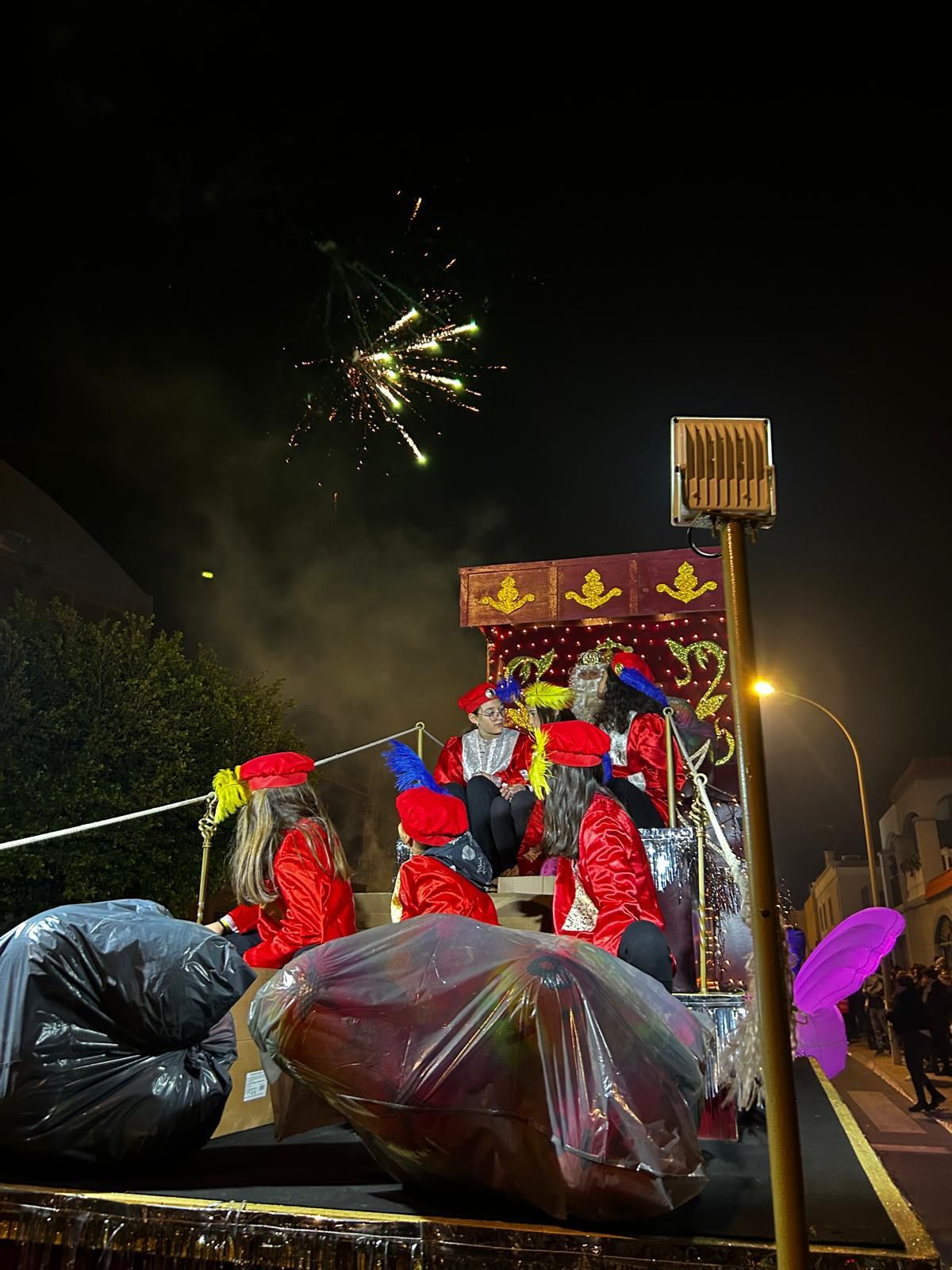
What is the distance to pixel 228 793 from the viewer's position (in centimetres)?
475

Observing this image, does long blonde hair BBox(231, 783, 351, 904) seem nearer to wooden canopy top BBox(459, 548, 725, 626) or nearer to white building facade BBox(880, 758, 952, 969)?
wooden canopy top BBox(459, 548, 725, 626)

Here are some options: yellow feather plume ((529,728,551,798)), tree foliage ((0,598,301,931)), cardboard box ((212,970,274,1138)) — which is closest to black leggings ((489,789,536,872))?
yellow feather plume ((529,728,551,798))

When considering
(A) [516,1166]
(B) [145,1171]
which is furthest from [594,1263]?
(B) [145,1171]

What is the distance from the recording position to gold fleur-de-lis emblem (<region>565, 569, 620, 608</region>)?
8.84 metres

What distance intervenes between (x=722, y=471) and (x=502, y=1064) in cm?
165

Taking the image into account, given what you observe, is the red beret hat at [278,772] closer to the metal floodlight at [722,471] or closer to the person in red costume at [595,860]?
the person in red costume at [595,860]

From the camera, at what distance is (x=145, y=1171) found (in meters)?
2.76

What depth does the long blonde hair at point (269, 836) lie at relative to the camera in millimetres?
4395

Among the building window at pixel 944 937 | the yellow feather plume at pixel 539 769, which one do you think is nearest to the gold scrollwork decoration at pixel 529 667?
the yellow feather plume at pixel 539 769

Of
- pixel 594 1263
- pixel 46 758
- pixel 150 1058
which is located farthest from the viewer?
pixel 46 758

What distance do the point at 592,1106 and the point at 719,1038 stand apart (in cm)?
121

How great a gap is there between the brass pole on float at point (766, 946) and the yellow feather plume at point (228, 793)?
11.4 ft

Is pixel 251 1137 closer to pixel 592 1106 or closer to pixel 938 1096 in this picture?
pixel 592 1106

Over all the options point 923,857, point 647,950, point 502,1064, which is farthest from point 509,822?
point 923,857
